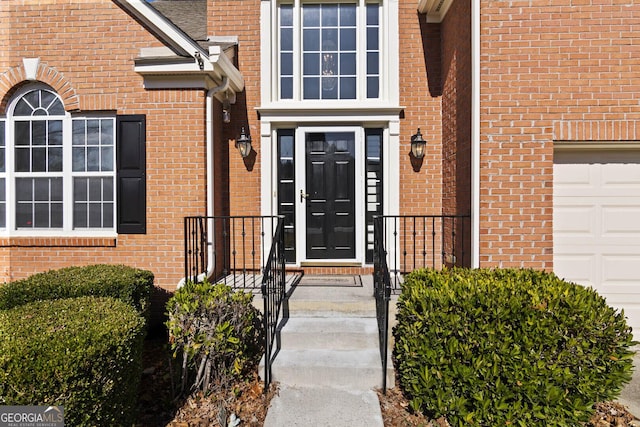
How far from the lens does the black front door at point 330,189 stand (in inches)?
234

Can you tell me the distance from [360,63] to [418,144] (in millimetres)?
1589

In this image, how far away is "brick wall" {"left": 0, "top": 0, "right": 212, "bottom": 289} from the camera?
513 cm

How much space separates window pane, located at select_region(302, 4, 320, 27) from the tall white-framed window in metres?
3.31

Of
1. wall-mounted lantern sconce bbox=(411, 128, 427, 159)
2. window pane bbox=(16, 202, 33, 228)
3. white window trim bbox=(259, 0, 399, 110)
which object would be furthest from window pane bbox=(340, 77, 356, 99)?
window pane bbox=(16, 202, 33, 228)

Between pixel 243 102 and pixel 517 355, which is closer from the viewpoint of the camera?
pixel 517 355

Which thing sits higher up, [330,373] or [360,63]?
[360,63]

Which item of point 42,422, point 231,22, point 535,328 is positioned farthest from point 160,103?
point 535,328

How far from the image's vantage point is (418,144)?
5.72m

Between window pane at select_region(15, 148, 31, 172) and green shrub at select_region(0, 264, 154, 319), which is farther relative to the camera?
window pane at select_region(15, 148, 31, 172)

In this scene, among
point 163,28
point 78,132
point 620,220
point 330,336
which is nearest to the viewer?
point 330,336

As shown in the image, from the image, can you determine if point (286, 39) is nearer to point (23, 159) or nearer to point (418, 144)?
point (418, 144)

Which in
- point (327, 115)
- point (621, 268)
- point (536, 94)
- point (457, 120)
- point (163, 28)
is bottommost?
point (621, 268)

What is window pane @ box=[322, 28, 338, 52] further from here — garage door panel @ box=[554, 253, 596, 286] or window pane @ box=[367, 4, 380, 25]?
garage door panel @ box=[554, 253, 596, 286]

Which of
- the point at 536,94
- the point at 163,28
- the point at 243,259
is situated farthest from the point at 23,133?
the point at 536,94
